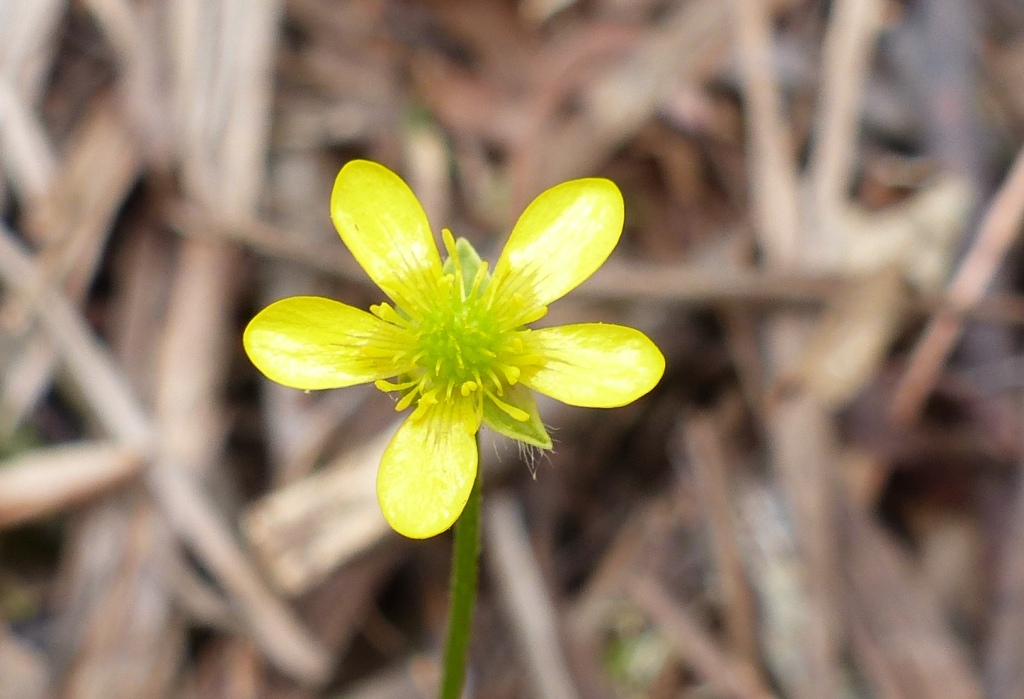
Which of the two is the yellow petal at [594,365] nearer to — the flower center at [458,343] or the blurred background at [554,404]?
the flower center at [458,343]

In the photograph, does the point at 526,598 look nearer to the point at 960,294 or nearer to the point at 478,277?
the point at 478,277

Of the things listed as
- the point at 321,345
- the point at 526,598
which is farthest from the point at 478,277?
the point at 526,598

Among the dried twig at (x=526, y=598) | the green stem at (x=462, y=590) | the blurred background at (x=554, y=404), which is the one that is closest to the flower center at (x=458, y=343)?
the green stem at (x=462, y=590)

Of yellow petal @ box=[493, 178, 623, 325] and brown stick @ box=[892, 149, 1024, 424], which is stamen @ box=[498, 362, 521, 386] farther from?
brown stick @ box=[892, 149, 1024, 424]

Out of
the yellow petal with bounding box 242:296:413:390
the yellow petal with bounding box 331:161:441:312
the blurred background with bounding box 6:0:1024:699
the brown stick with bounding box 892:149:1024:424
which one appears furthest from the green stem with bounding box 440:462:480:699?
the brown stick with bounding box 892:149:1024:424

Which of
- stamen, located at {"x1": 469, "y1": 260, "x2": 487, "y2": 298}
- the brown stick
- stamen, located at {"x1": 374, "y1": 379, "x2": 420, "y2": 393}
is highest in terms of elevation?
stamen, located at {"x1": 469, "y1": 260, "x2": 487, "y2": 298}

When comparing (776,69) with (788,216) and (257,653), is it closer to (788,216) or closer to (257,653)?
(788,216)
